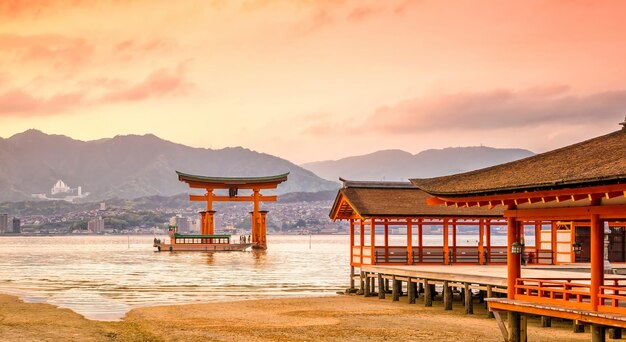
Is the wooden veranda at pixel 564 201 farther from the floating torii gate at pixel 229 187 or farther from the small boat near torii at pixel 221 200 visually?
the floating torii gate at pixel 229 187

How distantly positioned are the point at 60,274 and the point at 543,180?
56321 millimetres

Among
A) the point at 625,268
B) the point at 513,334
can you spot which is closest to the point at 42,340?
the point at 513,334

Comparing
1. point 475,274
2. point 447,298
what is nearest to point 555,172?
point 475,274

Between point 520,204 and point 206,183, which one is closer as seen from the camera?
point 520,204

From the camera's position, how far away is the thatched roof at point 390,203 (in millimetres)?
40938

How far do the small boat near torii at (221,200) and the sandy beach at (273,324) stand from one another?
7386cm

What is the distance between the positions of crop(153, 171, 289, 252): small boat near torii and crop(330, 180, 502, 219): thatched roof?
68.0 meters

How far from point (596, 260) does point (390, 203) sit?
824 inches

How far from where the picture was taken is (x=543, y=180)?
73.1 feet

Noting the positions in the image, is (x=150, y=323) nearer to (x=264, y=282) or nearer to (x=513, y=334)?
(x=513, y=334)

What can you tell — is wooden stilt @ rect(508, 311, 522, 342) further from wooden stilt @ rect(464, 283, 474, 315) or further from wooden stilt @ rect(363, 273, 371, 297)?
wooden stilt @ rect(363, 273, 371, 297)

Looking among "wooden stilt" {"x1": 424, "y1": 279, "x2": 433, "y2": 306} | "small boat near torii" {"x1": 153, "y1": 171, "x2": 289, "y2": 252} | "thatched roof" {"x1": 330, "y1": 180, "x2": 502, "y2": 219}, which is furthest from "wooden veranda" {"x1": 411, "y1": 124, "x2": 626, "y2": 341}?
"small boat near torii" {"x1": 153, "y1": 171, "x2": 289, "y2": 252}

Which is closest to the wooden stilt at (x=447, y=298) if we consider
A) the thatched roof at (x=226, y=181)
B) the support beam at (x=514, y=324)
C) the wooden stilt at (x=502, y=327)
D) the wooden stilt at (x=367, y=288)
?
the wooden stilt at (x=367, y=288)

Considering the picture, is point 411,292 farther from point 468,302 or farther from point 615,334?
point 615,334
